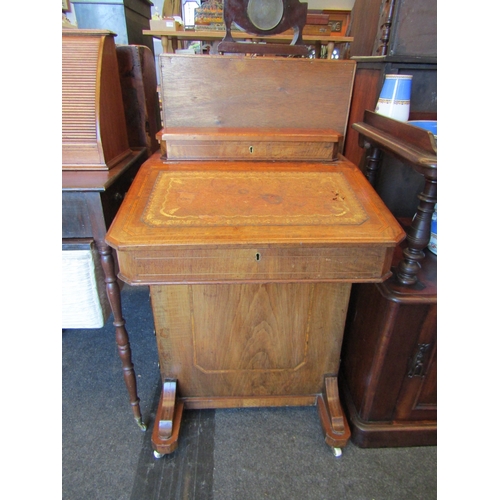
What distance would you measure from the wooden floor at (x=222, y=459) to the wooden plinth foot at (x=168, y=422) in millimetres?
87

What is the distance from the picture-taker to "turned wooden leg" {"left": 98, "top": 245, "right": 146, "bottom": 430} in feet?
3.44

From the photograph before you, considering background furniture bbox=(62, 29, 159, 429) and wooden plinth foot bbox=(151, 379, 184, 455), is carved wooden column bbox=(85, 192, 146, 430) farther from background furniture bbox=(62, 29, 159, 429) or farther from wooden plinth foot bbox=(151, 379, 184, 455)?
wooden plinth foot bbox=(151, 379, 184, 455)

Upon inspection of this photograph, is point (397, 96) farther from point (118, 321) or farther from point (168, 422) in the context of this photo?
point (168, 422)

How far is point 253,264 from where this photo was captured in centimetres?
89

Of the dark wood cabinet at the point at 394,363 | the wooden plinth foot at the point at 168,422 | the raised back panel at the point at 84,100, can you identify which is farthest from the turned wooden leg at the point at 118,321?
the dark wood cabinet at the point at 394,363

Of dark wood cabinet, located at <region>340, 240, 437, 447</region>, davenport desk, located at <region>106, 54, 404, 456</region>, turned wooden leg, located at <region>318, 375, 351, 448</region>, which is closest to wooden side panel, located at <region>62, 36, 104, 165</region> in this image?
davenport desk, located at <region>106, 54, 404, 456</region>

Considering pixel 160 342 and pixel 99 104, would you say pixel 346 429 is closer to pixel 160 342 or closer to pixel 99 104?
pixel 160 342

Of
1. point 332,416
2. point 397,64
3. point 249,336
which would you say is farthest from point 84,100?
point 332,416

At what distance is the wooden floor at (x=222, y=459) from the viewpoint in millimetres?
1210

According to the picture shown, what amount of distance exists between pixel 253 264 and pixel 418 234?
512 millimetres

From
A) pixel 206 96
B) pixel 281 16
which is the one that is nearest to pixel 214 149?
pixel 206 96

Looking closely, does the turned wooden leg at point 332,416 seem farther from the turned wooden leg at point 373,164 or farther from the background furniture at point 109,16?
the background furniture at point 109,16

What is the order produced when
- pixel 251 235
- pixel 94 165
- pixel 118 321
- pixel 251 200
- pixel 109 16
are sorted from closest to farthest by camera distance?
pixel 251 235 < pixel 251 200 < pixel 118 321 < pixel 94 165 < pixel 109 16

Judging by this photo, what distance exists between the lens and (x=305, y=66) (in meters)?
1.36
